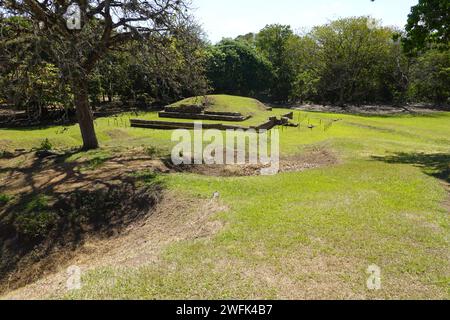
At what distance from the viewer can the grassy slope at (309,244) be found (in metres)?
4.55

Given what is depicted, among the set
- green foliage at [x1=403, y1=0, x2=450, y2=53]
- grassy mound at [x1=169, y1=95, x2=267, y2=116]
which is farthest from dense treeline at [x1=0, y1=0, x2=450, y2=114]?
green foliage at [x1=403, y1=0, x2=450, y2=53]

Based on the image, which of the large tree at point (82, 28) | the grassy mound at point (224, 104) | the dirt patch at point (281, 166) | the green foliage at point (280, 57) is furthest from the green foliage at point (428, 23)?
the green foliage at point (280, 57)

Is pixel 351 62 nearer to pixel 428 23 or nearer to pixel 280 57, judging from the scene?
pixel 280 57

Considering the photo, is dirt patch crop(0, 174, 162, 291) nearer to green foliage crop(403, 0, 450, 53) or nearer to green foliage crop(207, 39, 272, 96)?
green foliage crop(403, 0, 450, 53)

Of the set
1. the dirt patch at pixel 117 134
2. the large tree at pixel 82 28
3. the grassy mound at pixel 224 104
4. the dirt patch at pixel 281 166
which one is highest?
the large tree at pixel 82 28

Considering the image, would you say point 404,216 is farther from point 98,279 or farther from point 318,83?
point 318,83

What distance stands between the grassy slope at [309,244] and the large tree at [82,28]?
4.32m

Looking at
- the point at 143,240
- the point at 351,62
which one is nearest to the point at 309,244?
the point at 143,240

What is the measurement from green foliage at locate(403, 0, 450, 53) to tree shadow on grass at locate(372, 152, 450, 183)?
4.21 metres

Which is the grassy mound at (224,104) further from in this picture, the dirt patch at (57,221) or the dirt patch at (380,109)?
the dirt patch at (380,109)

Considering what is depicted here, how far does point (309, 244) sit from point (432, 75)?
43.4 metres

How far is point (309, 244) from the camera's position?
Answer: 5684 mm

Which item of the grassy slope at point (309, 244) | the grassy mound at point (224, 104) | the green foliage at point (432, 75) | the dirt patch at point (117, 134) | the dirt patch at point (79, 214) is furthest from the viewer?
the green foliage at point (432, 75)

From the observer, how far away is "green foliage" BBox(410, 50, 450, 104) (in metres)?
39.0
